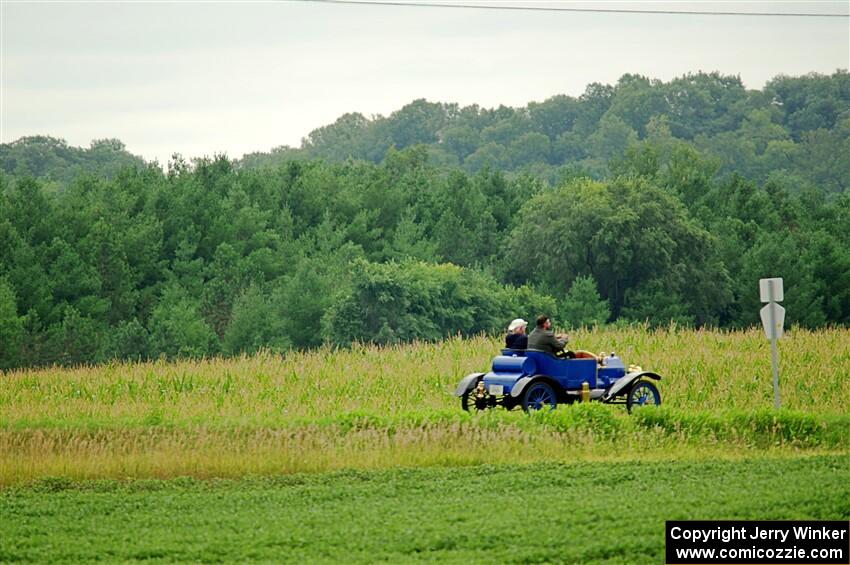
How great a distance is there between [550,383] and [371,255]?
172 feet

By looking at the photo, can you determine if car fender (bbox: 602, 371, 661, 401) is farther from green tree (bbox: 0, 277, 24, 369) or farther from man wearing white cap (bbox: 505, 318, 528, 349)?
green tree (bbox: 0, 277, 24, 369)

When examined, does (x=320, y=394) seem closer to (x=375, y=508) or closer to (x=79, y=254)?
(x=375, y=508)

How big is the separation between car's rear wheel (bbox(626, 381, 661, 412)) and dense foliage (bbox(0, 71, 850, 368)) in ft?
110

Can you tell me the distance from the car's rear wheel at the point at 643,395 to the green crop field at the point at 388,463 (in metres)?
0.98

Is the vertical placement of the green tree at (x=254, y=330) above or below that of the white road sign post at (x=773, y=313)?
below

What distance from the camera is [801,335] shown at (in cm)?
3716

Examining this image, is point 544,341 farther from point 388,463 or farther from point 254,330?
point 254,330

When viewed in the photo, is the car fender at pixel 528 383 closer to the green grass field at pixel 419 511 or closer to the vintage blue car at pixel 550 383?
the vintage blue car at pixel 550 383

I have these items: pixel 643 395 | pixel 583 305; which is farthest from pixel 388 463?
pixel 583 305

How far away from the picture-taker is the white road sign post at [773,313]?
74.8 ft

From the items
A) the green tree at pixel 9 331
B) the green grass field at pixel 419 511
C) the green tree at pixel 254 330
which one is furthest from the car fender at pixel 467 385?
the green tree at pixel 254 330

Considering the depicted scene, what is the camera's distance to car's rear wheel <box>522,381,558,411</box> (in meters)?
21.5

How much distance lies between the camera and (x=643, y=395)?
22.6 meters

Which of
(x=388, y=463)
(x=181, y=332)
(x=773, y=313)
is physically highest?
(x=773, y=313)
